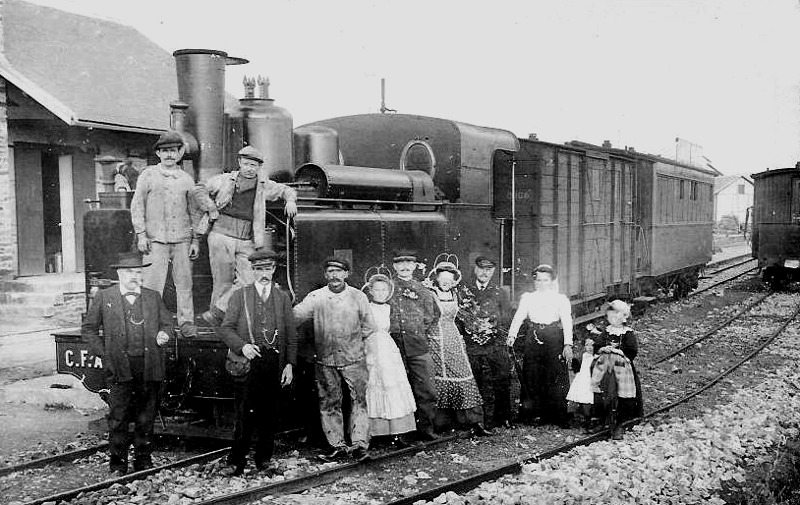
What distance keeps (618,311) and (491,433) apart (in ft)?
Result: 5.32

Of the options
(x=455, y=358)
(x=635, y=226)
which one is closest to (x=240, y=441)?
(x=455, y=358)

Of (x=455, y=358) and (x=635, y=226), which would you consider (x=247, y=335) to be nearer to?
(x=455, y=358)

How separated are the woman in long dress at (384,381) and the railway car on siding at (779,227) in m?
15.8

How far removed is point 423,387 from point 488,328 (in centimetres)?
93

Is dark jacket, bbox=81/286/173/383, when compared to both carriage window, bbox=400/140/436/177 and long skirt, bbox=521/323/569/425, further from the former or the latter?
carriage window, bbox=400/140/436/177

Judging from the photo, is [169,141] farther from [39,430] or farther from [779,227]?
[779,227]

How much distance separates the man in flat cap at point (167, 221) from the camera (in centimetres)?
618

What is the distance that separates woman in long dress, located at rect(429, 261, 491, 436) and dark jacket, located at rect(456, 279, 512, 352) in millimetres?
229

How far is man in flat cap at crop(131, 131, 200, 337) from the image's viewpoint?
20.3 ft

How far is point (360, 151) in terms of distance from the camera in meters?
9.12

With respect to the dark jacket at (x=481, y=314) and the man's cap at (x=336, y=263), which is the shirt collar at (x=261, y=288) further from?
the dark jacket at (x=481, y=314)

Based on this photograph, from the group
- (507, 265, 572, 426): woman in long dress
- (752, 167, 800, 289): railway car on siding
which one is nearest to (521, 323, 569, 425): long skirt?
(507, 265, 572, 426): woman in long dress

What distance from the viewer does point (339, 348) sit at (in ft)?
19.9

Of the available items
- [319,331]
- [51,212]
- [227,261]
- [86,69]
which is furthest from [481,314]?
[86,69]
